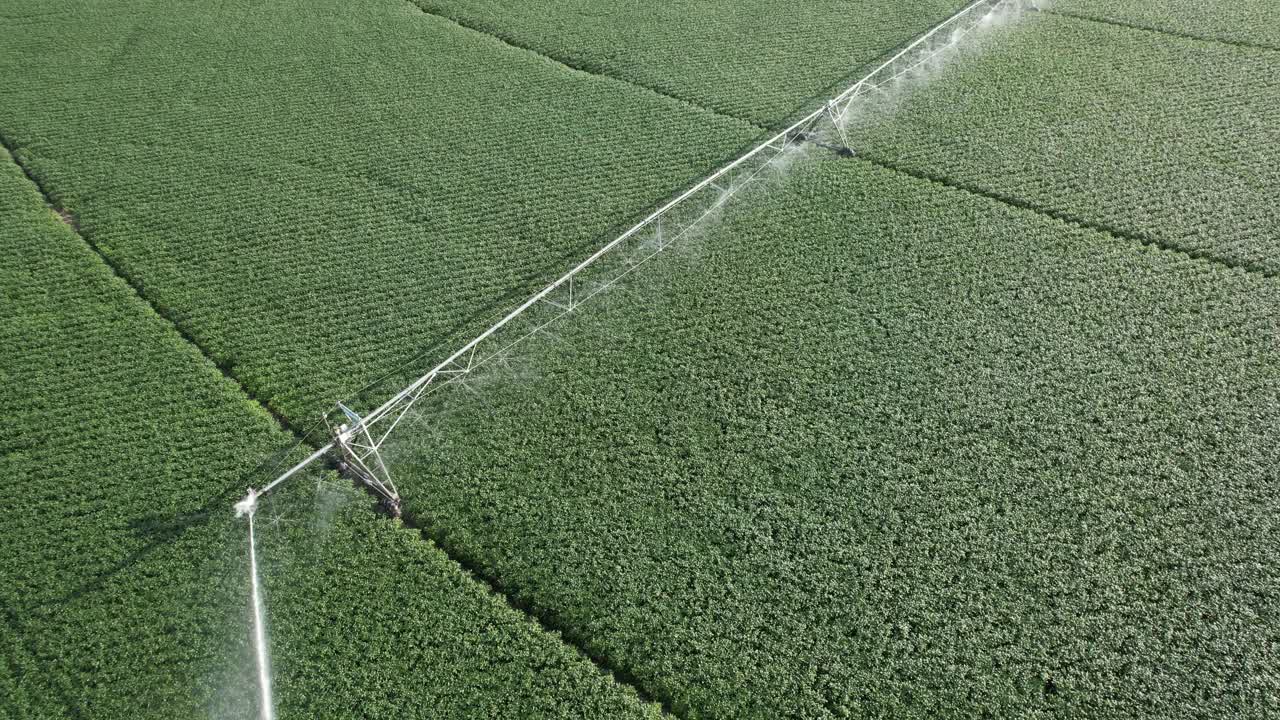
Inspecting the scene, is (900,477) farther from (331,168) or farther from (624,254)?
(331,168)

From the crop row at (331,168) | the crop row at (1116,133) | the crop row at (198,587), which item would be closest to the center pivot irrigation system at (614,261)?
the crop row at (198,587)

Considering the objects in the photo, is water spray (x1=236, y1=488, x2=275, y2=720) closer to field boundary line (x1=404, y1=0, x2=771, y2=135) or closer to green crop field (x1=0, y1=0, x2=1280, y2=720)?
green crop field (x1=0, y1=0, x2=1280, y2=720)

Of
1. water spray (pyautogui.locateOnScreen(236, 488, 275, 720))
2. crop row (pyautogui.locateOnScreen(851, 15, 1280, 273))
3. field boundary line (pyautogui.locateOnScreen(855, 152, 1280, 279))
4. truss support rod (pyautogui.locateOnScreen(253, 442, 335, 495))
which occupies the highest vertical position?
crop row (pyautogui.locateOnScreen(851, 15, 1280, 273))

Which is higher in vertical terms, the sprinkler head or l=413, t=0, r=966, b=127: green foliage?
l=413, t=0, r=966, b=127: green foliage

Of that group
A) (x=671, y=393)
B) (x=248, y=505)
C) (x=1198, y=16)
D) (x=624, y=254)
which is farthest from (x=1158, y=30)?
(x=248, y=505)

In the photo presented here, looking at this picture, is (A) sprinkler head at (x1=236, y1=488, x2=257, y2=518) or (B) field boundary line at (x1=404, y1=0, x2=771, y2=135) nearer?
(A) sprinkler head at (x1=236, y1=488, x2=257, y2=518)

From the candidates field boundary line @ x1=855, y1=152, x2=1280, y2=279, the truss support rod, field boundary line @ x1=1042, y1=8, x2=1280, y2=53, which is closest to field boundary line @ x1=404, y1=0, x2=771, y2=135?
field boundary line @ x1=855, y1=152, x2=1280, y2=279

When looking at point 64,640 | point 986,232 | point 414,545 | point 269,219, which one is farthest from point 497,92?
point 64,640
